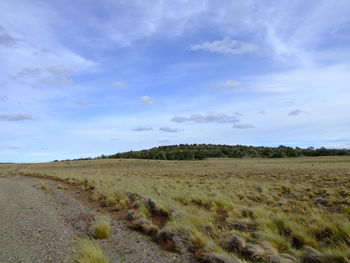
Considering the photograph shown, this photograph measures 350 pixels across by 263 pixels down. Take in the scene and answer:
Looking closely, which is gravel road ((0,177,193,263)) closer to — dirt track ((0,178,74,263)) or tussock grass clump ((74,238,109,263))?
dirt track ((0,178,74,263))

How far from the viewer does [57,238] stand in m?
8.07

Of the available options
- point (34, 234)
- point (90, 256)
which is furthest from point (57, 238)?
point (90, 256)

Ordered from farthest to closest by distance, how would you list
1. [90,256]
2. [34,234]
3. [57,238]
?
1. [34,234]
2. [57,238]
3. [90,256]

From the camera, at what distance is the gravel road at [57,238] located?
660 centimetres

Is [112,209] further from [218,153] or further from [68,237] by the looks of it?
[218,153]

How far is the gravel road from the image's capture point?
6598 millimetres

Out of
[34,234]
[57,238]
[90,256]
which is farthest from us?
[34,234]

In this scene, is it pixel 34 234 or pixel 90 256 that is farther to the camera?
pixel 34 234

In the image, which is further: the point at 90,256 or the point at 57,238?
the point at 57,238

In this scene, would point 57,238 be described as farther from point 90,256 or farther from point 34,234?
point 90,256

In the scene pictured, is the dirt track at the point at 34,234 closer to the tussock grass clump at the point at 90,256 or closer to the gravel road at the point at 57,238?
the gravel road at the point at 57,238

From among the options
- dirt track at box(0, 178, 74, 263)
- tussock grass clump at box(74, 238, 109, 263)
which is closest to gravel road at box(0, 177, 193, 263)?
dirt track at box(0, 178, 74, 263)

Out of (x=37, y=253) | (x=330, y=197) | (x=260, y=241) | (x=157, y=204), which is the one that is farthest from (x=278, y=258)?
(x=330, y=197)

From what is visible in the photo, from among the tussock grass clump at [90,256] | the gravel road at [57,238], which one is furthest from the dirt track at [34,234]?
the tussock grass clump at [90,256]
